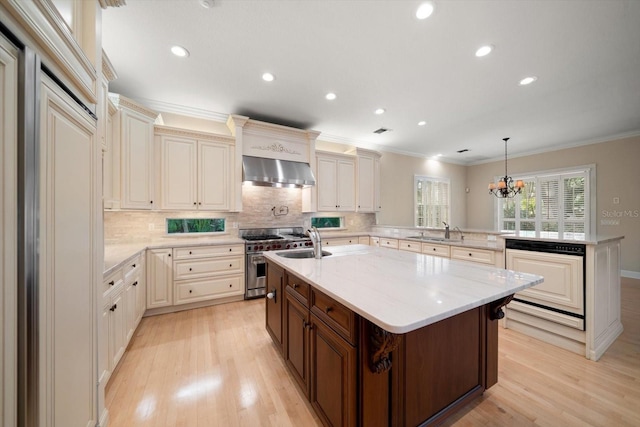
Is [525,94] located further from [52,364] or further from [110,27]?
[52,364]

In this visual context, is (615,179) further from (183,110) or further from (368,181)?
(183,110)

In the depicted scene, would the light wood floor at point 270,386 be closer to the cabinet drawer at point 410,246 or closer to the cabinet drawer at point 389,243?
the cabinet drawer at point 410,246

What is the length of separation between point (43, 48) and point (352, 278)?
1.63m

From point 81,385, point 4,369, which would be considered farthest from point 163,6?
point 81,385

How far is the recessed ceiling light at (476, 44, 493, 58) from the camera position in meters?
2.24

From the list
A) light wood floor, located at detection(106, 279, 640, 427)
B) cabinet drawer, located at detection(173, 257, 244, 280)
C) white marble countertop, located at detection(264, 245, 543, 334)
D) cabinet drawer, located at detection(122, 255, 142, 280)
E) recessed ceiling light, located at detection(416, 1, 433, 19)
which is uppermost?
recessed ceiling light, located at detection(416, 1, 433, 19)

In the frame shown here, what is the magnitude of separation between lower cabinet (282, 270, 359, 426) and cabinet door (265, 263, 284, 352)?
0.54 ft

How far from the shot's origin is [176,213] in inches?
140

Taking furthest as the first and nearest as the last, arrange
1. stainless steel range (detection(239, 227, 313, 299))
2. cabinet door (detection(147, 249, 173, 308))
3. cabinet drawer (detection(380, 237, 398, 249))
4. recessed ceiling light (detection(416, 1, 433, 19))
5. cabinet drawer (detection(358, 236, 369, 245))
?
cabinet drawer (detection(358, 236, 369, 245))
cabinet drawer (detection(380, 237, 398, 249))
stainless steel range (detection(239, 227, 313, 299))
cabinet door (detection(147, 249, 173, 308))
recessed ceiling light (detection(416, 1, 433, 19))

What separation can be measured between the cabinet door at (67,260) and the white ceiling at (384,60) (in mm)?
1475

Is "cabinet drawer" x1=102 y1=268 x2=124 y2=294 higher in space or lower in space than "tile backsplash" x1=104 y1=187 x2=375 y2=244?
lower

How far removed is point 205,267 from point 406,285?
2876mm

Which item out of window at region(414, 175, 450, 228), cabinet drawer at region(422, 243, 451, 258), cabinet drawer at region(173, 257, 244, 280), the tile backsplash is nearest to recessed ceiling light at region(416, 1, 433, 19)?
cabinet drawer at region(422, 243, 451, 258)

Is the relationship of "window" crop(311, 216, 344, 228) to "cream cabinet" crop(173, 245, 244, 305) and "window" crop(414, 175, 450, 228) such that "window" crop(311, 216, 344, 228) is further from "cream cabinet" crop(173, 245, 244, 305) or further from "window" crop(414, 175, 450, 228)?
"window" crop(414, 175, 450, 228)
